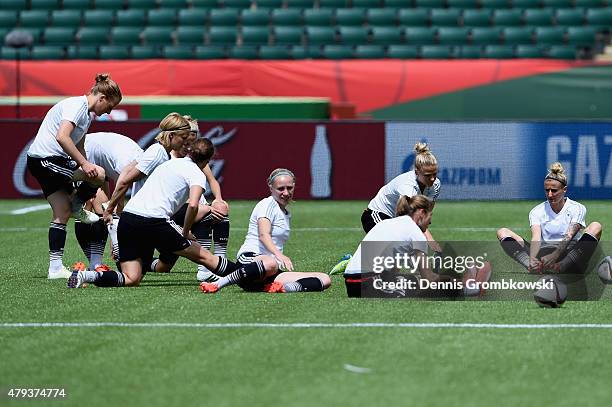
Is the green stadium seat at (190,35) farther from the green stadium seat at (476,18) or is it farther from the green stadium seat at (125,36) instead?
the green stadium seat at (476,18)

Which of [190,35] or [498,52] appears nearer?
[498,52]

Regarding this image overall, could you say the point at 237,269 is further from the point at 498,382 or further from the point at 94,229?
the point at 498,382

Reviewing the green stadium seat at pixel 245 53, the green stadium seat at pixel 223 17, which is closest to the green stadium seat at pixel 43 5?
the green stadium seat at pixel 223 17

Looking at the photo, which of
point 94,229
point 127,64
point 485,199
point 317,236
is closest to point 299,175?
point 485,199

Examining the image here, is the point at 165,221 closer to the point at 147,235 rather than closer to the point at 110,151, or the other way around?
the point at 147,235

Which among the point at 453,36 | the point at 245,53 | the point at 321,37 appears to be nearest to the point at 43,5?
the point at 245,53

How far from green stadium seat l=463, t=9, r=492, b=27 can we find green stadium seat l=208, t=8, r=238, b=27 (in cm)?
533

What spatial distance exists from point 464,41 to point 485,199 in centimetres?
733

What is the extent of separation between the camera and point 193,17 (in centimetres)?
2742

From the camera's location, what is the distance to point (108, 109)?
10727 millimetres

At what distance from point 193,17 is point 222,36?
105cm

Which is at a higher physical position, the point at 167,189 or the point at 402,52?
the point at 402,52

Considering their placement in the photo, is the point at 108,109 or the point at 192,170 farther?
the point at 108,109

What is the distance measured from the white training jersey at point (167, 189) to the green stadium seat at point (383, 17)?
17.8m
